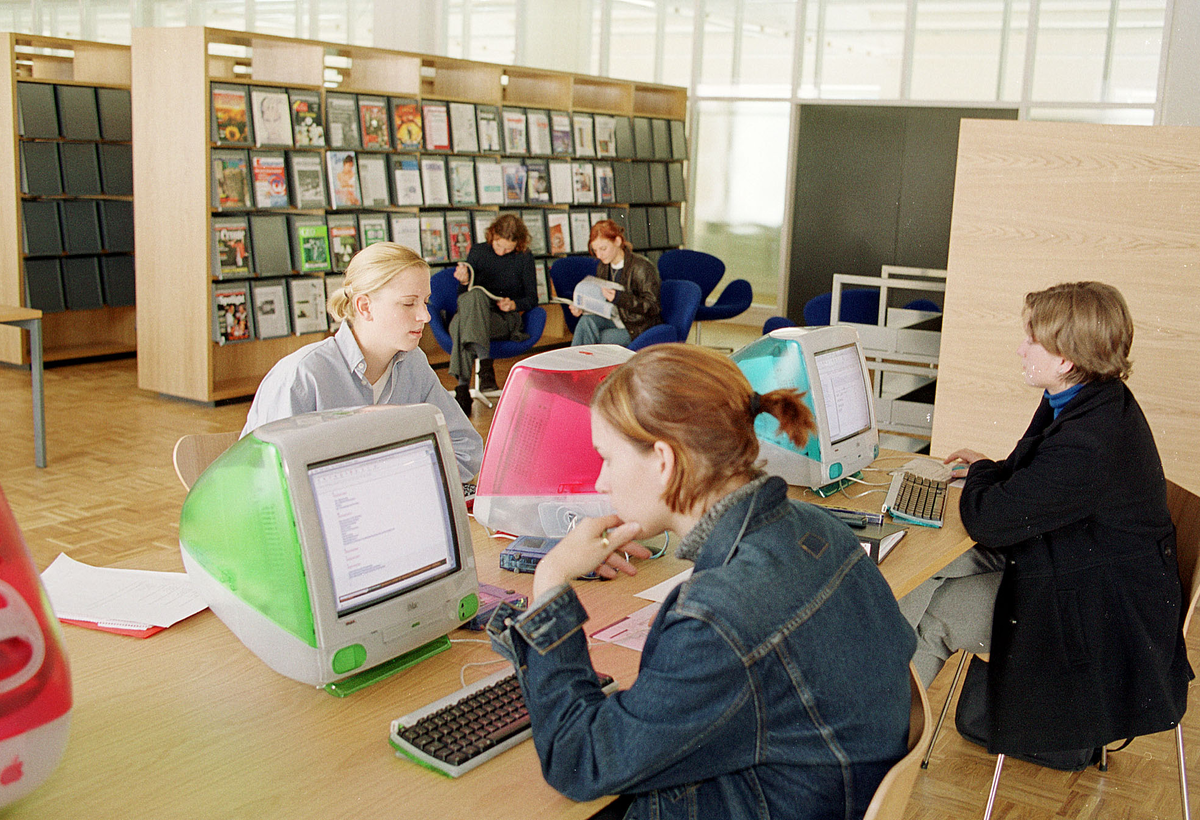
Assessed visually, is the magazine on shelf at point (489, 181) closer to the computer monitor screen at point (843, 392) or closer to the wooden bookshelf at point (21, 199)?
the wooden bookshelf at point (21, 199)

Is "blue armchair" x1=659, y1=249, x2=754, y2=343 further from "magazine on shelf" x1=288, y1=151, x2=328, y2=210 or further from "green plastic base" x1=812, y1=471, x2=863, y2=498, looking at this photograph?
"green plastic base" x1=812, y1=471, x2=863, y2=498

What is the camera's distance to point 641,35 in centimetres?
1003

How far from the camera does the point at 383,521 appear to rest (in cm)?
164

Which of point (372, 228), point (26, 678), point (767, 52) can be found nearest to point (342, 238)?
point (372, 228)

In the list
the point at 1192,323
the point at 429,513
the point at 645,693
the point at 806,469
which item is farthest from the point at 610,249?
Result: the point at 645,693

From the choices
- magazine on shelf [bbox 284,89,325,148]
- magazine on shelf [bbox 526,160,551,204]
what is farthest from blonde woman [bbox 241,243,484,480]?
magazine on shelf [bbox 526,160,551,204]

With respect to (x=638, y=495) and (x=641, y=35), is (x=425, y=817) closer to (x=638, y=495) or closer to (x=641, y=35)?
(x=638, y=495)

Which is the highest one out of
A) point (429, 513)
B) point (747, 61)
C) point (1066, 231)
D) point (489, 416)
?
point (747, 61)

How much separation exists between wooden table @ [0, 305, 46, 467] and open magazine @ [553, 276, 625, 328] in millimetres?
3090

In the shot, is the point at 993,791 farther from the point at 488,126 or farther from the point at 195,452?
the point at 488,126

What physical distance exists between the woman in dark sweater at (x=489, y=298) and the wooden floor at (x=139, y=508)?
31 centimetres

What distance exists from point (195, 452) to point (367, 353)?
480 millimetres

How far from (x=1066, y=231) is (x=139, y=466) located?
4.17 metres

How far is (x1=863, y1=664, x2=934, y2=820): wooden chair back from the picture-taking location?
1.25m
